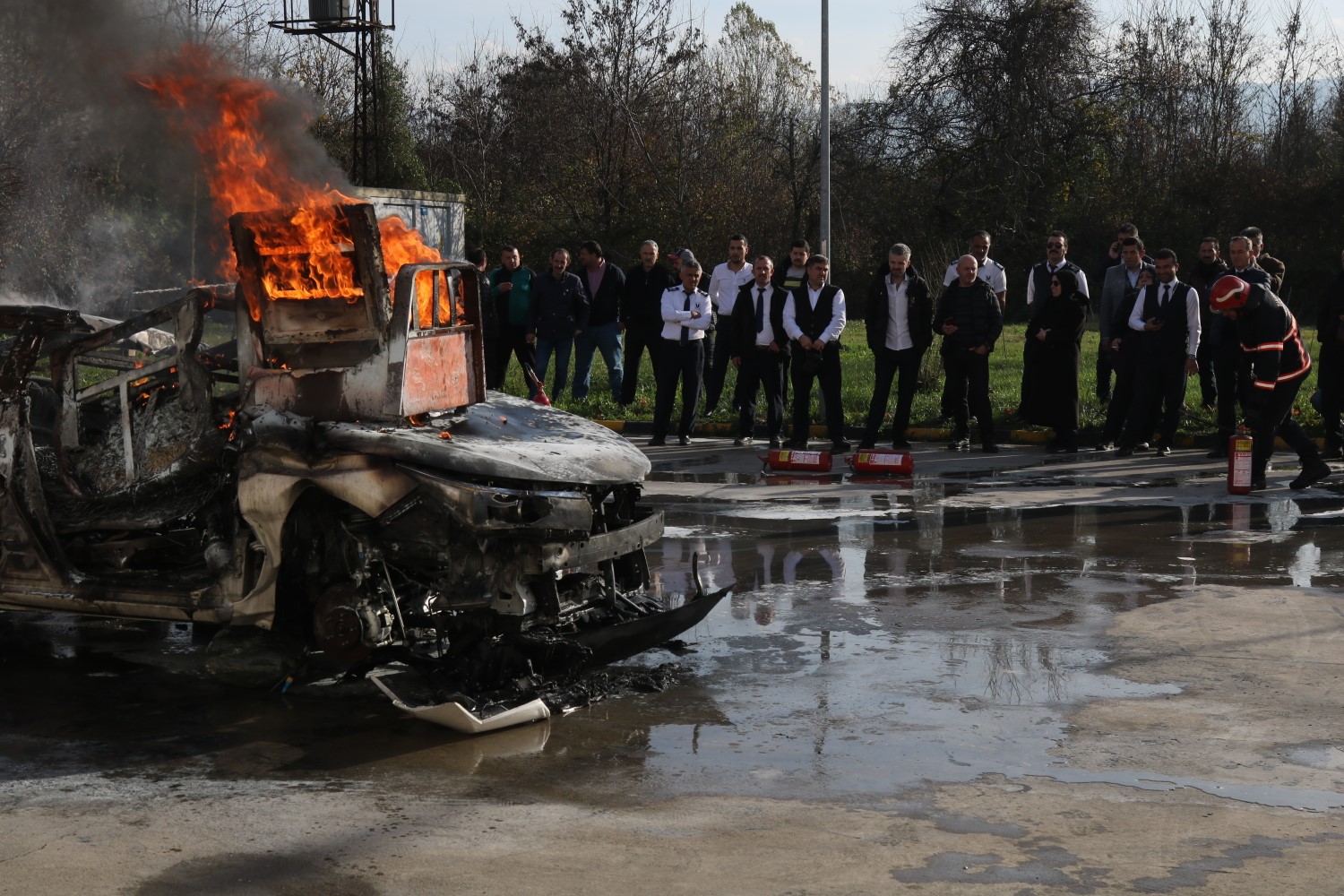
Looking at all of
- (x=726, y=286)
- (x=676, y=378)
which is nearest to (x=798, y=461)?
(x=676, y=378)

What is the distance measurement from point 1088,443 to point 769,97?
37015mm

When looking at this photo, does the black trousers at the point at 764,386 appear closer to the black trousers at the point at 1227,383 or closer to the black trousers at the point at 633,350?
the black trousers at the point at 633,350

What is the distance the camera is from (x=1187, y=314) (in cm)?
1491

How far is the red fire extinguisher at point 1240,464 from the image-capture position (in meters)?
12.8

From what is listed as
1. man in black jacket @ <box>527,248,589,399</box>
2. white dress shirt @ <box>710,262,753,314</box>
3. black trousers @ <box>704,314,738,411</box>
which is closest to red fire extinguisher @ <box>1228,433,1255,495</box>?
black trousers @ <box>704,314,738,411</box>

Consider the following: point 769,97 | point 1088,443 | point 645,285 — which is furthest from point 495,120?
point 1088,443

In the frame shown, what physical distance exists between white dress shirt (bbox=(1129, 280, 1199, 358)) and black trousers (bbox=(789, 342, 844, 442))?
3081mm

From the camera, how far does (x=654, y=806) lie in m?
5.40

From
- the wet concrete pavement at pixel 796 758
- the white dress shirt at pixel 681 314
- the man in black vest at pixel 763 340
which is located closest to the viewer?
the wet concrete pavement at pixel 796 758

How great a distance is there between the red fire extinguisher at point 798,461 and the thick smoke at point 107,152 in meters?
5.59

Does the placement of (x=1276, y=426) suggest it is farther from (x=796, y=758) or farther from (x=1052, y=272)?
(x=796, y=758)

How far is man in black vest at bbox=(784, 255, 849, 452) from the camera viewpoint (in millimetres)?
15602

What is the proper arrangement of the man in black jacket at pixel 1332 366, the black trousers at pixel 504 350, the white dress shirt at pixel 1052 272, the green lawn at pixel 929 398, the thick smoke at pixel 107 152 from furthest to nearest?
1. the black trousers at pixel 504 350
2. the green lawn at pixel 929 398
3. the white dress shirt at pixel 1052 272
4. the man in black jacket at pixel 1332 366
5. the thick smoke at pixel 107 152

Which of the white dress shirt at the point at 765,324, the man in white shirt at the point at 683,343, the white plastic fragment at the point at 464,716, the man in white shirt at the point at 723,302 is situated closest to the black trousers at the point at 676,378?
the man in white shirt at the point at 683,343
